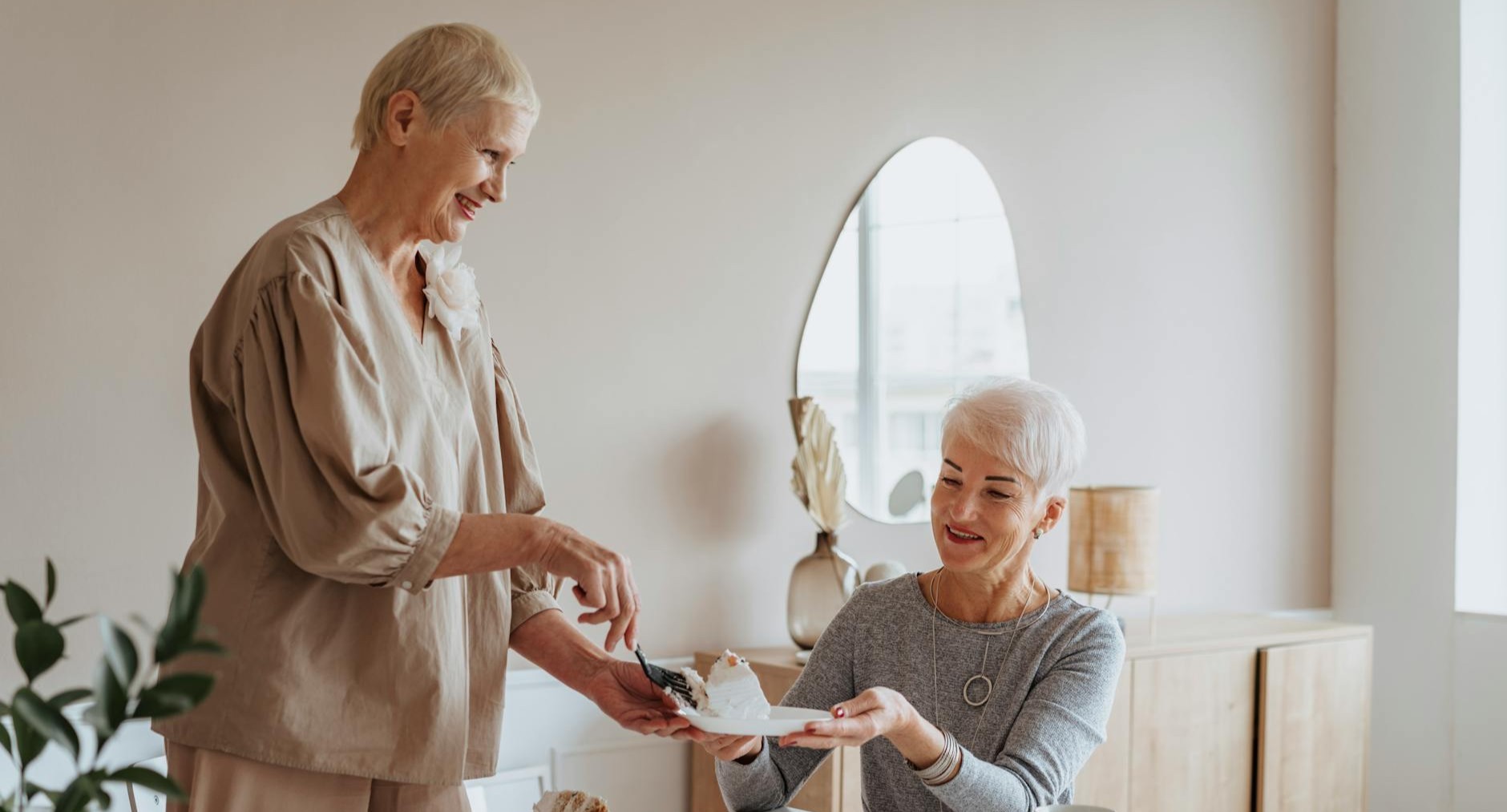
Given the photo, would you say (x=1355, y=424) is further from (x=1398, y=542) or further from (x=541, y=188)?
(x=541, y=188)

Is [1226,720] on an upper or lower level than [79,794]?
lower

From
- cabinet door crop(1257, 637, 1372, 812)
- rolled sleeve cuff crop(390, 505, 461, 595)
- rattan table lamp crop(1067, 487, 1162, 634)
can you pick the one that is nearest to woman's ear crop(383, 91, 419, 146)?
rolled sleeve cuff crop(390, 505, 461, 595)

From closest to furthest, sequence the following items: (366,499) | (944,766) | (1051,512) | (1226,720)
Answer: (366,499) < (944,766) < (1051,512) < (1226,720)

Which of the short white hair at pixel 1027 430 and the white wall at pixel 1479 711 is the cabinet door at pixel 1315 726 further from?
the short white hair at pixel 1027 430

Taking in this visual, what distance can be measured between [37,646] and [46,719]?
0.14ft

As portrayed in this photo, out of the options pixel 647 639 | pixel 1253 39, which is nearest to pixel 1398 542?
pixel 1253 39

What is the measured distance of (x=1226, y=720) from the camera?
3361 millimetres

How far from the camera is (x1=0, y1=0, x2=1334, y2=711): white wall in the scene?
2.31m

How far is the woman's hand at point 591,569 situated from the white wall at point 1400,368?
11.0 ft

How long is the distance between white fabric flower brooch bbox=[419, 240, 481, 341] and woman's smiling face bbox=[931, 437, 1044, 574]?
81 centimetres

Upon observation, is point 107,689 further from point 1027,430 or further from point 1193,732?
point 1193,732

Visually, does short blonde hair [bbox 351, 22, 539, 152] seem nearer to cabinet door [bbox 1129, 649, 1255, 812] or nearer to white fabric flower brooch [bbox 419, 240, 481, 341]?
white fabric flower brooch [bbox 419, 240, 481, 341]

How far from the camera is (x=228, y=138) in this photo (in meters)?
2.44

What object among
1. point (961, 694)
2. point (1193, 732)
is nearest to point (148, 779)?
point (961, 694)
